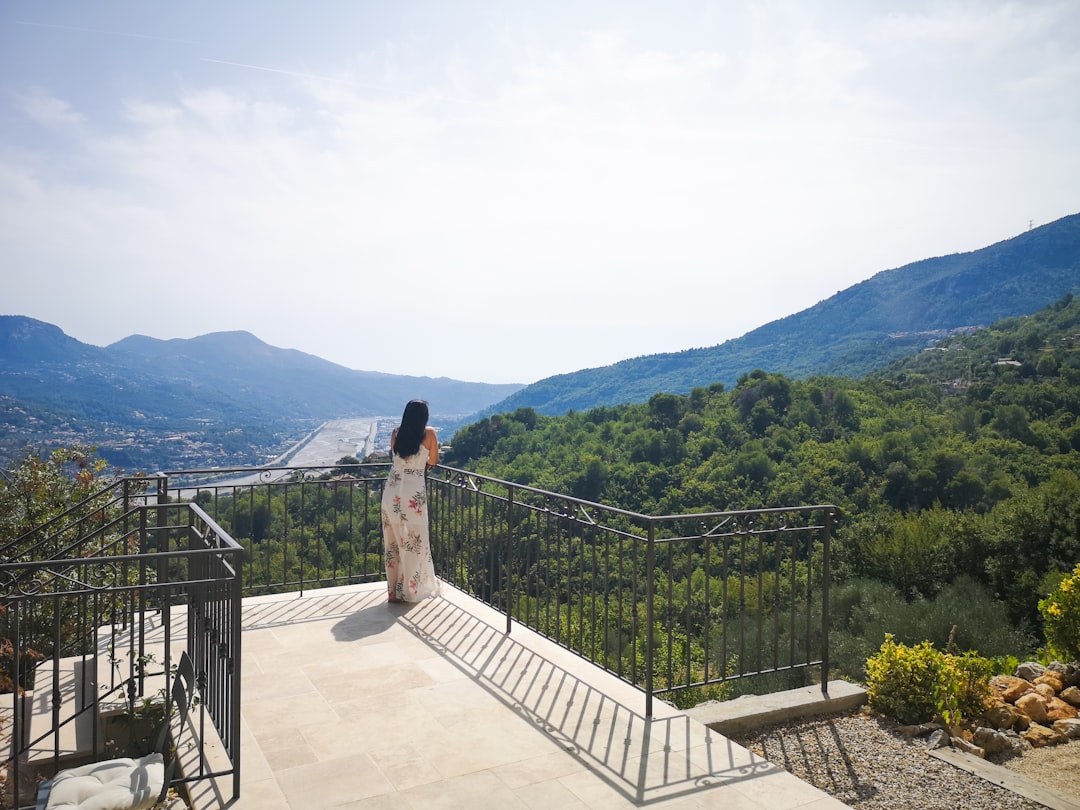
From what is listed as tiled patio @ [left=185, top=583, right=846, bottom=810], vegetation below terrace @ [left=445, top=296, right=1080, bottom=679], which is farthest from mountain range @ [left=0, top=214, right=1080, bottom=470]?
tiled patio @ [left=185, top=583, right=846, bottom=810]

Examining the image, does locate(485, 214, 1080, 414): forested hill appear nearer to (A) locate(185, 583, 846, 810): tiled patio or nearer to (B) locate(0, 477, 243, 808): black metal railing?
(A) locate(185, 583, 846, 810): tiled patio

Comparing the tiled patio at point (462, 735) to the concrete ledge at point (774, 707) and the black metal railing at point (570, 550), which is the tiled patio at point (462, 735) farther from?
the black metal railing at point (570, 550)

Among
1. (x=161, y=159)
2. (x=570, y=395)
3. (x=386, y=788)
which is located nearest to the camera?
(x=386, y=788)

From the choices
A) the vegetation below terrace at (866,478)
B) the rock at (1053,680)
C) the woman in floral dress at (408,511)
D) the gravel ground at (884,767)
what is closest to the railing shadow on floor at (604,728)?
the gravel ground at (884,767)

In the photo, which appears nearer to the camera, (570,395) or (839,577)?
(839,577)

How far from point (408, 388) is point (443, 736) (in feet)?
386

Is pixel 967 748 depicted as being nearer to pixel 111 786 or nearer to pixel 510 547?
pixel 510 547

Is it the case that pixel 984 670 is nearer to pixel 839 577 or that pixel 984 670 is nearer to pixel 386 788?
pixel 386 788

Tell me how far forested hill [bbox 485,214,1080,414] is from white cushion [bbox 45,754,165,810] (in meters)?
59.8

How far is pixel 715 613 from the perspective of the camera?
21.0 metres

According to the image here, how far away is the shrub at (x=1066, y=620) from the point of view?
485cm

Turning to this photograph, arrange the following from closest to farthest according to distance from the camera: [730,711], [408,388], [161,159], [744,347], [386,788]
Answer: [386,788] < [730,711] < [161,159] < [744,347] < [408,388]

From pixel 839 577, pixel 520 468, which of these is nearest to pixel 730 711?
pixel 839 577

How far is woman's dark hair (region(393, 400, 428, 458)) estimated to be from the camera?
5902 millimetres
